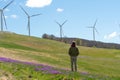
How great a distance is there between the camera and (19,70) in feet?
70.5

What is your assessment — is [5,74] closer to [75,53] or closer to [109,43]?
[75,53]

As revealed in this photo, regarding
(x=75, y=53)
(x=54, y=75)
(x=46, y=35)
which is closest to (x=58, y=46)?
(x=46, y=35)

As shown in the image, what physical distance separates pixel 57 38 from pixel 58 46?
59803 mm

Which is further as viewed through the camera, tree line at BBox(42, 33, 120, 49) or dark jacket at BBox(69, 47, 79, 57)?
tree line at BBox(42, 33, 120, 49)

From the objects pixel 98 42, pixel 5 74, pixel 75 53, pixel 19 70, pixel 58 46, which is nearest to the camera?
pixel 5 74

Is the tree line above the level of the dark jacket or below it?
above

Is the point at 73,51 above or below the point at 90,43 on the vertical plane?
below

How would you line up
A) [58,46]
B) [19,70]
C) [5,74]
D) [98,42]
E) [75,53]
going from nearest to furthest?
[5,74] < [19,70] < [75,53] < [58,46] < [98,42]

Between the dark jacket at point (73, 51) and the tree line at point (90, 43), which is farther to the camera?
the tree line at point (90, 43)

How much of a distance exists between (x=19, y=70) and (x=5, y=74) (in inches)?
74.1

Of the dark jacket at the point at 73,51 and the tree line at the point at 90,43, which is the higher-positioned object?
the tree line at the point at 90,43

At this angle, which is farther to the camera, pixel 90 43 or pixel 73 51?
pixel 90 43

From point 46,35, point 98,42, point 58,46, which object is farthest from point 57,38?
point 58,46

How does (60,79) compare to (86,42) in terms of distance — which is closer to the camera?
(60,79)
